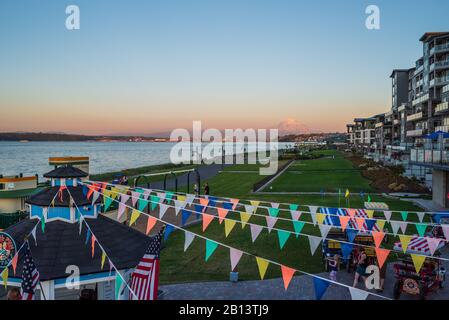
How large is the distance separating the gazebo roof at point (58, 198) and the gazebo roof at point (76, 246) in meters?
0.61

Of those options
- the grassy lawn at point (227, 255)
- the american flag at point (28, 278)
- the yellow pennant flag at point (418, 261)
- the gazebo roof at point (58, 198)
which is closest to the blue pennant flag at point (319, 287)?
the yellow pennant flag at point (418, 261)

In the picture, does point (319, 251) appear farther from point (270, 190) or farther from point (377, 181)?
point (377, 181)

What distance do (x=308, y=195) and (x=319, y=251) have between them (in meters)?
18.3

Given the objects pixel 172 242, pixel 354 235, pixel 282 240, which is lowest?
pixel 172 242

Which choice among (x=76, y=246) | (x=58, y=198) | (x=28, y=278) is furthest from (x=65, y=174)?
(x=28, y=278)

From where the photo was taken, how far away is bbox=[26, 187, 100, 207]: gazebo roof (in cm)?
1225

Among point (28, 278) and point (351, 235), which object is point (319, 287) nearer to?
point (28, 278)

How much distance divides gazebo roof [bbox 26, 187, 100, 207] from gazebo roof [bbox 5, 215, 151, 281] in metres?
0.61

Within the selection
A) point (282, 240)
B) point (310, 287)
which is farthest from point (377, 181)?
point (282, 240)

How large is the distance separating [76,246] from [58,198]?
201 centimetres

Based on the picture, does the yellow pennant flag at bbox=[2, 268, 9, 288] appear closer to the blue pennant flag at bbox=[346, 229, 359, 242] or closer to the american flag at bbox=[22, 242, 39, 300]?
the american flag at bbox=[22, 242, 39, 300]
